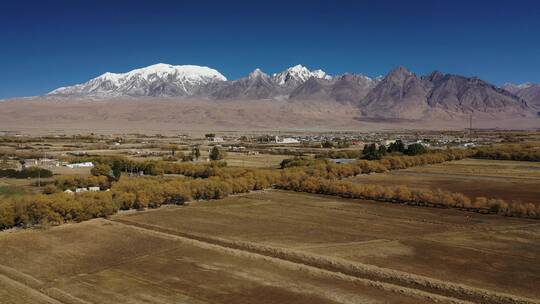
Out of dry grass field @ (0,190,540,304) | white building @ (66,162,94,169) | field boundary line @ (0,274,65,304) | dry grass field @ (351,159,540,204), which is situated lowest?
field boundary line @ (0,274,65,304)

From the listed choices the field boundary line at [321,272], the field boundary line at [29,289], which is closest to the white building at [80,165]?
the field boundary line at [321,272]

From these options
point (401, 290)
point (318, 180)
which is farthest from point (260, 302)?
point (318, 180)

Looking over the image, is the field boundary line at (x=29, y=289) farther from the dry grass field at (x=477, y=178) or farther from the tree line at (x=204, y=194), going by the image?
the dry grass field at (x=477, y=178)

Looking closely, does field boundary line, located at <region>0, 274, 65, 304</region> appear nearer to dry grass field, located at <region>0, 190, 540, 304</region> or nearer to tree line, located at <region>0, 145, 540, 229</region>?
dry grass field, located at <region>0, 190, 540, 304</region>

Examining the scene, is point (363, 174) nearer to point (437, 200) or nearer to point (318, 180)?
point (318, 180)

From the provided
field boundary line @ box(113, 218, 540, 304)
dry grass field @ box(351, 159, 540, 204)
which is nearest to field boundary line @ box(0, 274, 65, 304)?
field boundary line @ box(113, 218, 540, 304)

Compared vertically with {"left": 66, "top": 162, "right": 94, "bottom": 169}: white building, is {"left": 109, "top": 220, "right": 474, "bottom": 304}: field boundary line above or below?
below
